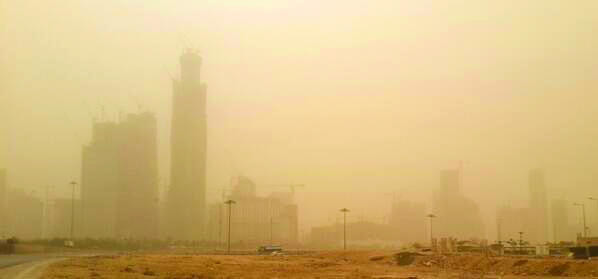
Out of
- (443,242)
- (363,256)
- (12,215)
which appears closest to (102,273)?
(363,256)

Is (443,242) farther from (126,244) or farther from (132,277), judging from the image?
(126,244)

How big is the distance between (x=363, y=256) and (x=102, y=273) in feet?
138

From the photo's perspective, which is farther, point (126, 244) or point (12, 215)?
point (12, 215)

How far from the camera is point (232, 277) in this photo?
156 feet

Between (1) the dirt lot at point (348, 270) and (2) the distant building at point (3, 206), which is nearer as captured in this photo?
(1) the dirt lot at point (348, 270)

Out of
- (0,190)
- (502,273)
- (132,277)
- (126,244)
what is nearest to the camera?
(132,277)

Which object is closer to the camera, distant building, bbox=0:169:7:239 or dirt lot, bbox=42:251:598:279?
dirt lot, bbox=42:251:598:279

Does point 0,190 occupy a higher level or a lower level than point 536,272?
higher

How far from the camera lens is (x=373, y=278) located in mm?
46250

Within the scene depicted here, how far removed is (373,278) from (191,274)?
532 inches

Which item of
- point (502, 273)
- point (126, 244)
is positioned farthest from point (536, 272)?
point (126, 244)

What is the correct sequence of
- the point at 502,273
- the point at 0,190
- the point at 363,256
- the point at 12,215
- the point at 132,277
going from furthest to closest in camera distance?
1. the point at 12,215
2. the point at 0,190
3. the point at 363,256
4. the point at 502,273
5. the point at 132,277

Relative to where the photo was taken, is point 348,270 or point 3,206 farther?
point 3,206

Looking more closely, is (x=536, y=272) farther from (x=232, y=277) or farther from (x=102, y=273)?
(x=102, y=273)
